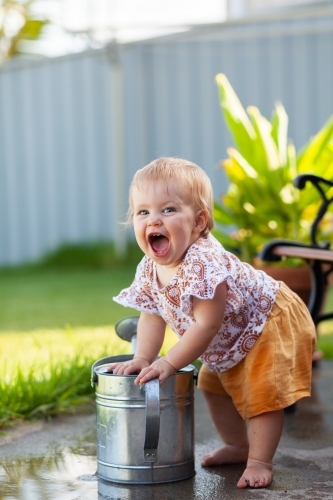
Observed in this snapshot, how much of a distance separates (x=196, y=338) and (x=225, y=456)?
543 mm

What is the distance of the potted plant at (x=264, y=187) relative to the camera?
4.70 metres

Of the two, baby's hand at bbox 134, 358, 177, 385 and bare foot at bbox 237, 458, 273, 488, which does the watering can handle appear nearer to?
baby's hand at bbox 134, 358, 177, 385

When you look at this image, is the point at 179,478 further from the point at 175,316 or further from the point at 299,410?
the point at 299,410

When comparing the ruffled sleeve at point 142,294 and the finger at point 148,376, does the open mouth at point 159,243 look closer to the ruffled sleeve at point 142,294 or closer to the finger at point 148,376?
the ruffled sleeve at point 142,294

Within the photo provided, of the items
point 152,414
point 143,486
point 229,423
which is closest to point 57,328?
point 229,423

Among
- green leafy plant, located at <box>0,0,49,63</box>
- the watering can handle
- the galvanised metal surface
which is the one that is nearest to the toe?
the galvanised metal surface

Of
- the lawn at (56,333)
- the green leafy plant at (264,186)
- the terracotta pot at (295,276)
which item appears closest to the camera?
the lawn at (56,333)

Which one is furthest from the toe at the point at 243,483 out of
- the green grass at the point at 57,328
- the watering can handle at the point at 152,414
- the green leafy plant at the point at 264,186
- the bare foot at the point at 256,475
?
the green leafy plant at the point at 264,186

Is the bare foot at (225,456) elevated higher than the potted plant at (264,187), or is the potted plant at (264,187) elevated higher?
the potted plant at (264,187)

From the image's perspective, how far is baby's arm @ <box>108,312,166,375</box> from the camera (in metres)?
2.78

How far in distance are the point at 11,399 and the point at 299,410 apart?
3.99 ft

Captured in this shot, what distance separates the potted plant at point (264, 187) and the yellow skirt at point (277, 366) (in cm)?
177

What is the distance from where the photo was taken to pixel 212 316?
2572mm

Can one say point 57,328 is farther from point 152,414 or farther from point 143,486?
point 152,414
